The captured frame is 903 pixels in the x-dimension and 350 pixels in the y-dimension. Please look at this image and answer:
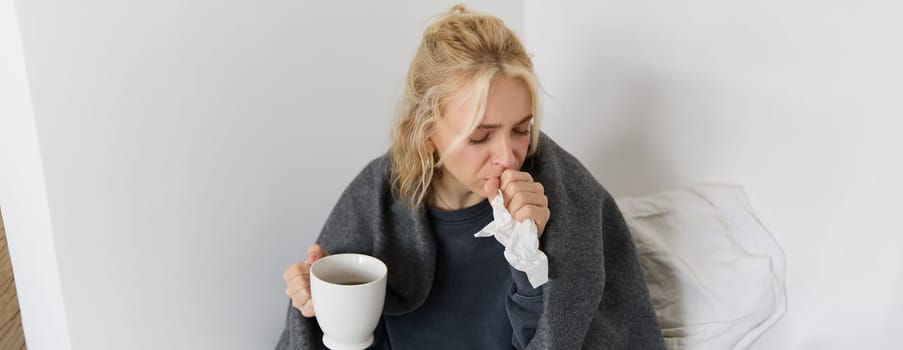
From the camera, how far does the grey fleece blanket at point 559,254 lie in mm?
1108

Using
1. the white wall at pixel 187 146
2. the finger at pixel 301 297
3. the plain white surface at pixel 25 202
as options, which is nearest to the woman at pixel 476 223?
the finger at pixel 301 297

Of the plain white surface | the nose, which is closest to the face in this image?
the nose

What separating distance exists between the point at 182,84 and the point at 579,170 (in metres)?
0.63

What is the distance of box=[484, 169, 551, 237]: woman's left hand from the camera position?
103 cm

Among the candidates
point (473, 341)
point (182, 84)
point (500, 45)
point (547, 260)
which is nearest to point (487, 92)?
point (500, 45)

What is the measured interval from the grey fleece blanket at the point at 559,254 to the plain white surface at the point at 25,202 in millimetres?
366

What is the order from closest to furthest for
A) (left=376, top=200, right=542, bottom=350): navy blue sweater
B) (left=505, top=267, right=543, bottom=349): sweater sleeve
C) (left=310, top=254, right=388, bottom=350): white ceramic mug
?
(left=310, top=254, right=388, bottom=350): white ceramic mug < (left=505, top=267, right=543, bottom=349): sweater sleeve < (left=376, top=200, right=542, bottom=350): navy blue sweater

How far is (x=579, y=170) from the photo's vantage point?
4.09 feet

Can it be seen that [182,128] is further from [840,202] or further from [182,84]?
[840,202]

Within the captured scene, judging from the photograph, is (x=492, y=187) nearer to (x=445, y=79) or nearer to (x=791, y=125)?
(x=445, y=79)

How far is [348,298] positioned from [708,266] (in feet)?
2.02

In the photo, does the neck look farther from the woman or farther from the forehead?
the forehead

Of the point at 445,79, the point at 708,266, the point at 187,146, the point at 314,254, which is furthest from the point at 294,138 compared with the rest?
the point at 708,266

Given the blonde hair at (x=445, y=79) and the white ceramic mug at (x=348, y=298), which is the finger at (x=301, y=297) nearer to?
the white ceramic mug at (x=348, y=298)
